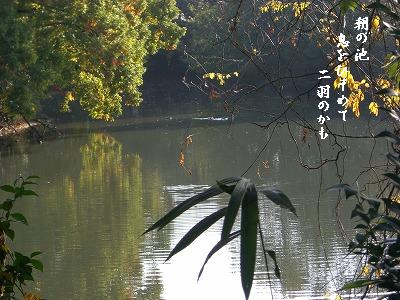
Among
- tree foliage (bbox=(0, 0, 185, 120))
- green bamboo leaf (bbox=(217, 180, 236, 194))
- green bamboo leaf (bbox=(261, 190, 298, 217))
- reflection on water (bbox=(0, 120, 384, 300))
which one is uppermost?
tree foliage (bbox=(0, 0, 185, 120))

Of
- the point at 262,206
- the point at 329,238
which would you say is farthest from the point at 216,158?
the point at 329,238

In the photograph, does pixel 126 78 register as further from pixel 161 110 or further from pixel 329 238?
pixel 161 110

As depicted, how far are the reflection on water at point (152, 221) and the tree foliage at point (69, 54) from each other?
1.16 m

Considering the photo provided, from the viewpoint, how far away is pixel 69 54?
539 inches

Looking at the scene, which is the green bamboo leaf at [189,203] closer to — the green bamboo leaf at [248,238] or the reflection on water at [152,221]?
the green bamboo leaf at [248,238]

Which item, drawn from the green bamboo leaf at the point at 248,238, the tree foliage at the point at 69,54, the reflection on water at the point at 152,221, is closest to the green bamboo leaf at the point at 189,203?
the green bamboo leaf at the point at 248,238

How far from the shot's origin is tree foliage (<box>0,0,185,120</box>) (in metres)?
12.6

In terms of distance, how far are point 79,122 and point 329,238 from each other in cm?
1494

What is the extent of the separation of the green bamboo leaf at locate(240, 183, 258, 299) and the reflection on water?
2.98 ft

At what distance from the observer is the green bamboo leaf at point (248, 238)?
3.90ft

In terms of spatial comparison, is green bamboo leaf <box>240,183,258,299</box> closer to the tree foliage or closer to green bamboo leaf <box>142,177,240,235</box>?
green bamboo leaf <box>142,177,240,235</box>

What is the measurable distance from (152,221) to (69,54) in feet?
18.4

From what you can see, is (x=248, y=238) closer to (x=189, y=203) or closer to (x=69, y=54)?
(x=189, y=203)

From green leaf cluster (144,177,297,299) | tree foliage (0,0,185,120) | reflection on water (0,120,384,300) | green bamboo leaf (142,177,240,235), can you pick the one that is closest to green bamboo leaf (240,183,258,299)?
green leaf cluster (144,177,297,299)
